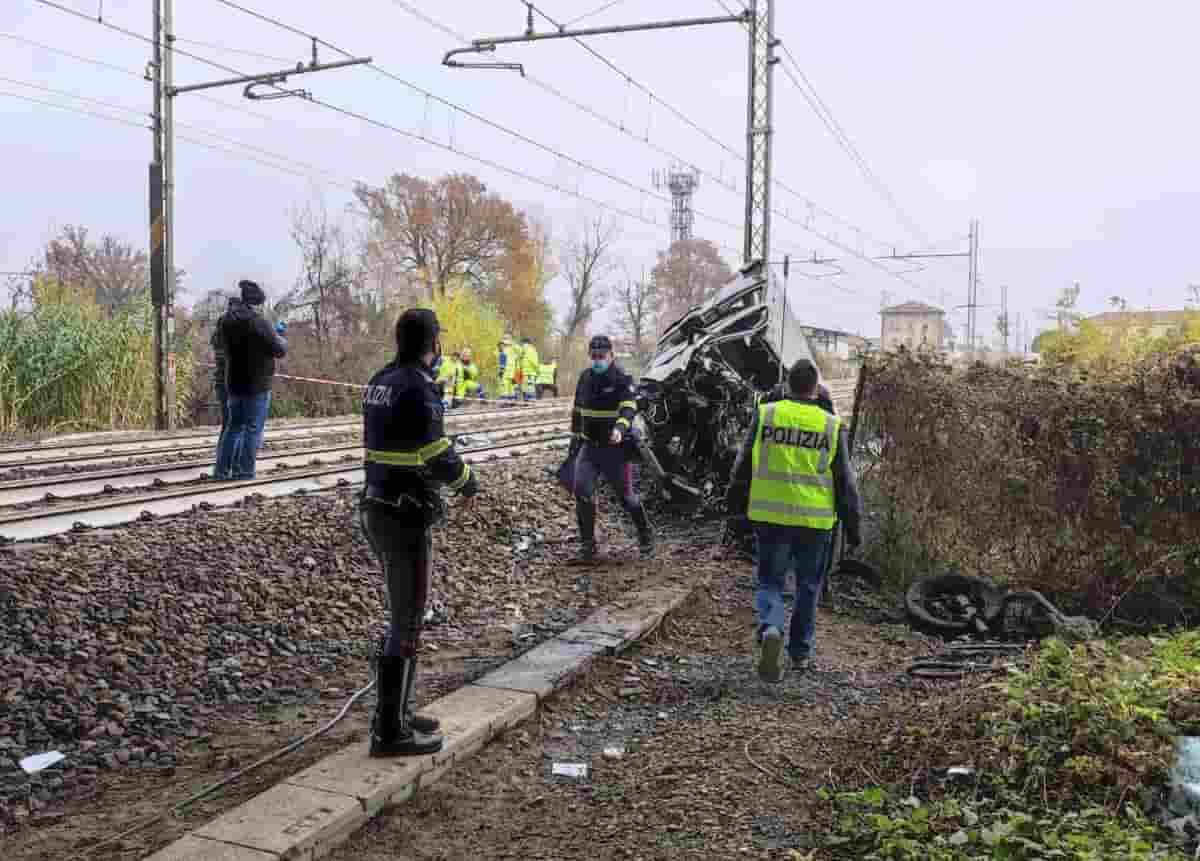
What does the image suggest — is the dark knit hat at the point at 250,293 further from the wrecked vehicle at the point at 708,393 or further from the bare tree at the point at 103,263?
the bare tree at the point at 103,263

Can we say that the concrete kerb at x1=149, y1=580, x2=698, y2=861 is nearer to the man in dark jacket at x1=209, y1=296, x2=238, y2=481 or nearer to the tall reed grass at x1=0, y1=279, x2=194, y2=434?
the man in dark jacket at x1=209, y1=296, x2=238, y2=481

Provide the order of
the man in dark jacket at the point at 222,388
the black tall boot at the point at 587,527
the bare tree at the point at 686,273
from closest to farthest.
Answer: the black tall boot at the point at 587,527 < the man in dark jacket at the point at 222,388 < the bare tree at the point at 686,273

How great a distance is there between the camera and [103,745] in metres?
4.83

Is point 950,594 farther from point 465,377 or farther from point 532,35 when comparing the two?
point 465,377

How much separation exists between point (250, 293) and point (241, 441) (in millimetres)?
1512

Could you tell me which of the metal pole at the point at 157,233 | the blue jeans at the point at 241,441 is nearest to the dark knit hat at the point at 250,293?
the blue jeans at the point at 241,441

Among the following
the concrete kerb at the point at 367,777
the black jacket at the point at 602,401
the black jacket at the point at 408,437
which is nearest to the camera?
the concrete kerb at the point at 367,777

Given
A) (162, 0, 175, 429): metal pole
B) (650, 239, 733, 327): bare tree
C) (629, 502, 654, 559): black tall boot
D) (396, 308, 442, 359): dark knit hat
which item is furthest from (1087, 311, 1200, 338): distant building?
(650, 239, 733, 327): bare tree

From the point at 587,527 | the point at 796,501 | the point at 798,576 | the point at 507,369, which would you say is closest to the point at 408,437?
the point at 796,501

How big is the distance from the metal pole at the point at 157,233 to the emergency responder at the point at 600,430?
457 inches

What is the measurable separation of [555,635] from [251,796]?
280 centimetres

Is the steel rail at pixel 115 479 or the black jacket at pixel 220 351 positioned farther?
the black jacket at pixel 220 351

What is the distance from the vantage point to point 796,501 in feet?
20.1

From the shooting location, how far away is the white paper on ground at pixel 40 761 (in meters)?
4.54
